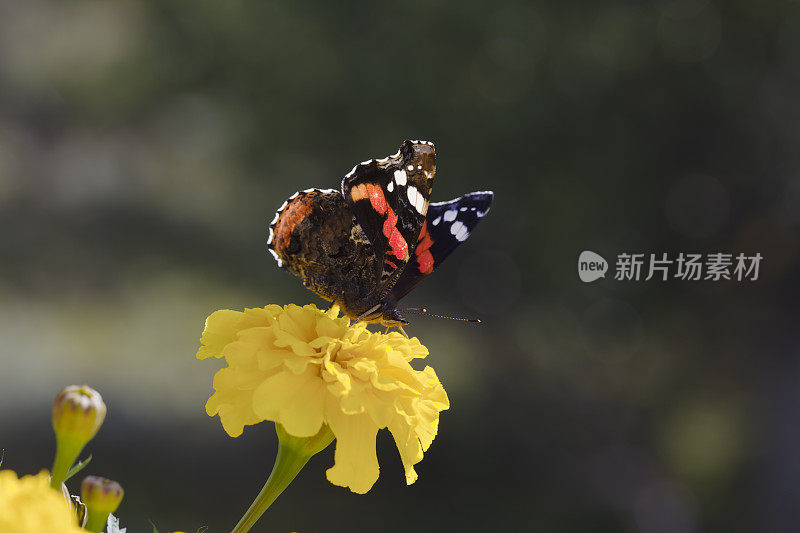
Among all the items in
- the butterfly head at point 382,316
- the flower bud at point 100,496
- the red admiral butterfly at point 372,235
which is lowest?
the flower bud at point 100,496

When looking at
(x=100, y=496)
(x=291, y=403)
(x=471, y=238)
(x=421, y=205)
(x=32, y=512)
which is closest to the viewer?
(x=32, y=512)

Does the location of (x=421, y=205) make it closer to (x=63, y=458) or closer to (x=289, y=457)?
(x=289, y=457)

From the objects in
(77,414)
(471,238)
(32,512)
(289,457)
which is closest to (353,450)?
(289,457)

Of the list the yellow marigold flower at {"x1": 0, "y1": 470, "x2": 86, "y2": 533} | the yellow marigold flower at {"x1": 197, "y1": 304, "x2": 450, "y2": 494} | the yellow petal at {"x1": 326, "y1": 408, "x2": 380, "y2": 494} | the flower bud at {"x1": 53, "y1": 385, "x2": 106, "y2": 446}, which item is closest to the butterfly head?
the yellow marigold flower at {"x1": 197, "y1": 304, "x2": 450, "y2": 494}

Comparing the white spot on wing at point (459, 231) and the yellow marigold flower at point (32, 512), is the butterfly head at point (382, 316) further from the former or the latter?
the yellow marigold flower at point (32, 512)

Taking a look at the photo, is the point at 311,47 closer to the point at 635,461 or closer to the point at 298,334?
the point at 635,461

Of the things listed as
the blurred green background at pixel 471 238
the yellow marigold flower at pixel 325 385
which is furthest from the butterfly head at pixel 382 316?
the blurred green background at pixel 471 238
